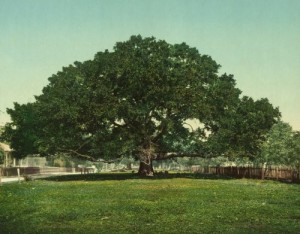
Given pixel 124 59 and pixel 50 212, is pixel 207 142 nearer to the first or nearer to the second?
pixel 124 59

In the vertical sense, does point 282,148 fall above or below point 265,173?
above

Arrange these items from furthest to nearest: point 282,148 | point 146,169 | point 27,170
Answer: point 27,170 → point 282,148 → point 146,169

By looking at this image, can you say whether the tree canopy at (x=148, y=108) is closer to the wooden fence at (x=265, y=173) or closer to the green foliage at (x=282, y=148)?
the wooden fence at (x=265, y=173)

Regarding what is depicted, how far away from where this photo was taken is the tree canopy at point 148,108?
51.1 meters

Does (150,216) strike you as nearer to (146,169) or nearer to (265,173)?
(146,169)

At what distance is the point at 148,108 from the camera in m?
52.2

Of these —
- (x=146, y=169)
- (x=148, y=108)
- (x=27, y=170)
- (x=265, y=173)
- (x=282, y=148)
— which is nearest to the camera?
(x=148, y=108)

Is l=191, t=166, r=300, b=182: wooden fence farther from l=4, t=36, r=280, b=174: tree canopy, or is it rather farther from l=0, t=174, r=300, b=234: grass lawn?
l=0, t=174, r=300, b=234: grass lawn

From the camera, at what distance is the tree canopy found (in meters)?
51.1

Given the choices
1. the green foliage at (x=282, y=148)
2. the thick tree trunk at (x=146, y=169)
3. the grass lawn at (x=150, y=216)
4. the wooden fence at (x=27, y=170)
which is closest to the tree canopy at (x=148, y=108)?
the thick tree trunk at (x=146, y=169)

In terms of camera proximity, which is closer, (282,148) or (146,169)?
(146,169)

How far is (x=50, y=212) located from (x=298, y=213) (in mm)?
10141

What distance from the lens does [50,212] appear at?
19031mm

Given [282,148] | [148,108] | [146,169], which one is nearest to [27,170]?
[146,169]
